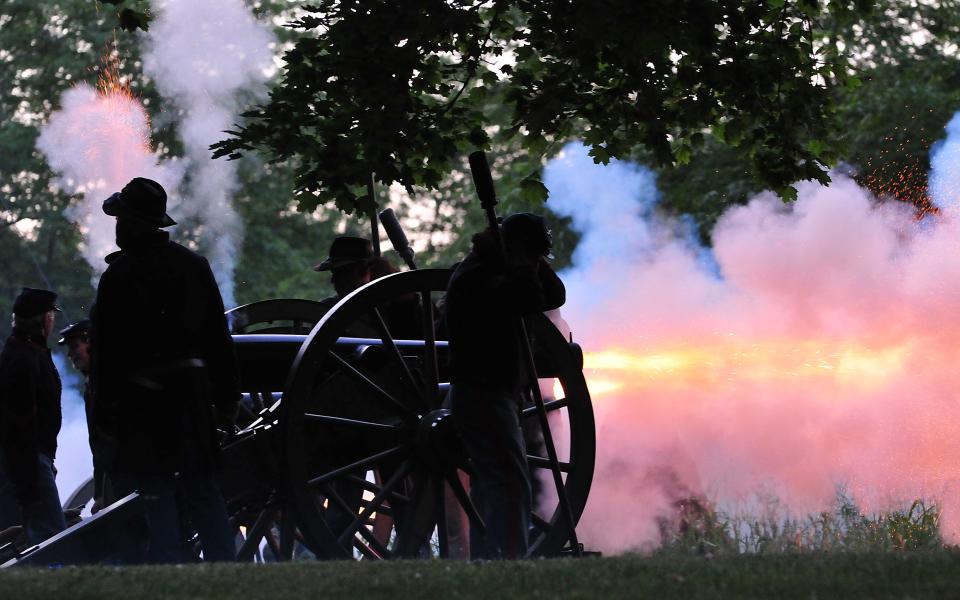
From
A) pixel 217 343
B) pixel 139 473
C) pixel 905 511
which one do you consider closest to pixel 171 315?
pixel 217 343

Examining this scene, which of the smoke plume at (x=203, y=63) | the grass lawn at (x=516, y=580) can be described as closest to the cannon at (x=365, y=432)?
the grass lawn at (x=516, y=580)

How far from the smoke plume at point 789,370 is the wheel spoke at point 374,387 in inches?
181

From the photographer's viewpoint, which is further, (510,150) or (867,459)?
(510,150)

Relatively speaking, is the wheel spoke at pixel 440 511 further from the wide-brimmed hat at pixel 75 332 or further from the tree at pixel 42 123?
the tree at pixel 42 123

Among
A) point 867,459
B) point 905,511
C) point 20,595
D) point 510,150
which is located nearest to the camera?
point 20,595

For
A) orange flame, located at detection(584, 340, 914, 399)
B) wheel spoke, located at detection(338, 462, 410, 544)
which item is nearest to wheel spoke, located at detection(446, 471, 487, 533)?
wheel spoke, located at detection(338, 462, 410, 544)

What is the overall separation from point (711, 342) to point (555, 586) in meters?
7.81

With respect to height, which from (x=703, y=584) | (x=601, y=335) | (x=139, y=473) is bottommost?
(x=703, y=584)

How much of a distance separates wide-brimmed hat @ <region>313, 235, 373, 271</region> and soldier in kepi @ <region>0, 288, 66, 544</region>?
63.5 inches

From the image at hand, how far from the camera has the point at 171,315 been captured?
585 centimetres

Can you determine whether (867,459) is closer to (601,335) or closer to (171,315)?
(601,335)

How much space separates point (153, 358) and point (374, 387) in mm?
1015

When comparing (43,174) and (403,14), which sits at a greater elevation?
(43,174)

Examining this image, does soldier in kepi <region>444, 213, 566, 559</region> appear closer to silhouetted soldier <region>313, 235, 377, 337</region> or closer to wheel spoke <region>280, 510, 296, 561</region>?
wheel spoke <region>280, 510, 296, 561</region>
